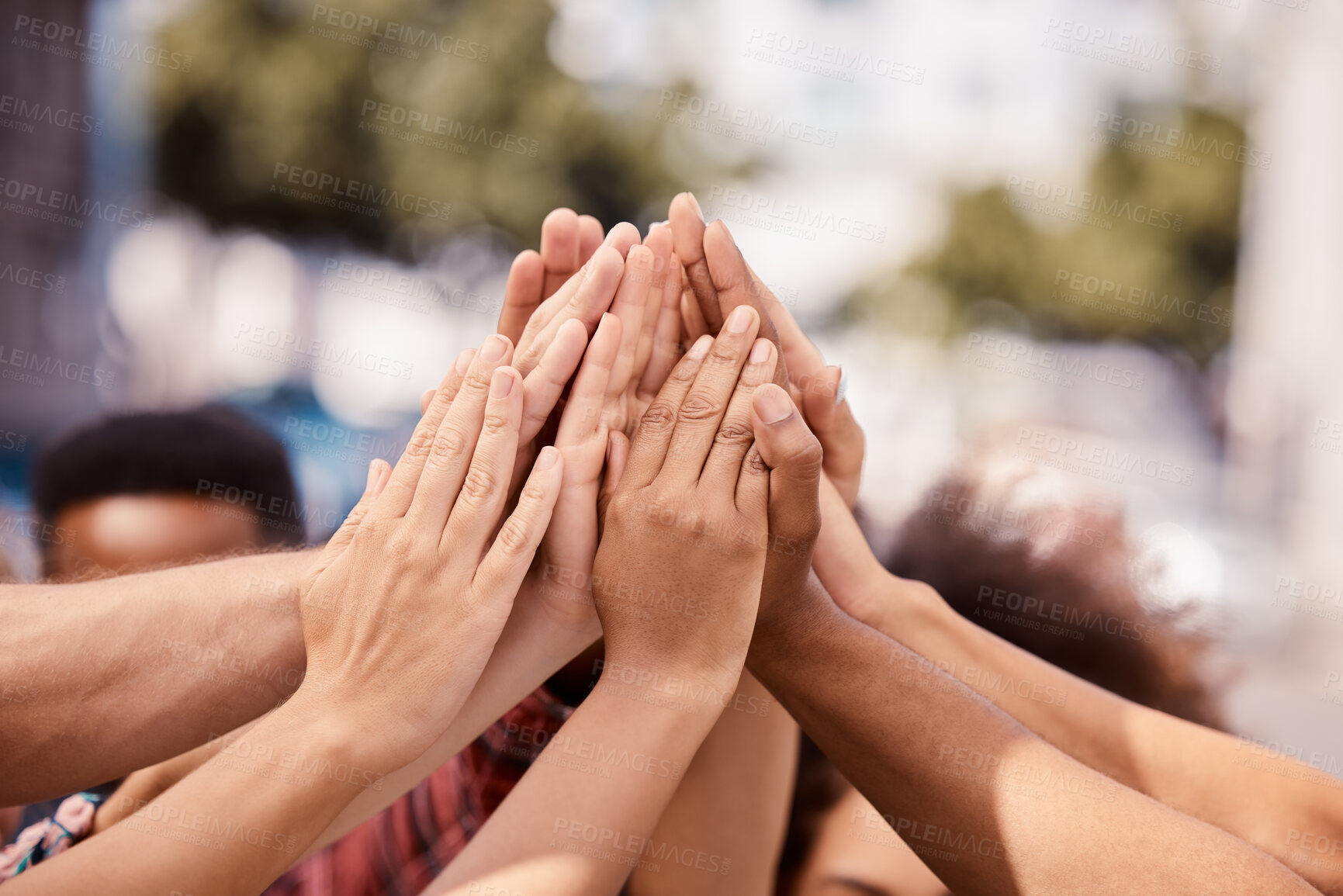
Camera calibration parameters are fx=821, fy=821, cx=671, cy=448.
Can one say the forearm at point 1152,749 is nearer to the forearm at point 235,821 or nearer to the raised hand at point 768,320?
the raised hand at point 768,320

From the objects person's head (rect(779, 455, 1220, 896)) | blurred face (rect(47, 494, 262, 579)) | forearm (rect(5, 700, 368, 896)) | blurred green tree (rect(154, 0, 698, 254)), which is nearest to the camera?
forearm (rect(5, 700, 368, 896))

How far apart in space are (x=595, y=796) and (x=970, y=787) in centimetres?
63

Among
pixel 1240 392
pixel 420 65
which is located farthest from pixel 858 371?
pixel 420 65

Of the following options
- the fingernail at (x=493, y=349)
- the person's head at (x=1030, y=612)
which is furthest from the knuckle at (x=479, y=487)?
the person's head at (x=1030, y=612)

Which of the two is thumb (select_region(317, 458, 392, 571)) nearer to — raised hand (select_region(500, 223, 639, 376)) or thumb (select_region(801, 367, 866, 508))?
raised hand (select_region(500, 223, 639, 376))

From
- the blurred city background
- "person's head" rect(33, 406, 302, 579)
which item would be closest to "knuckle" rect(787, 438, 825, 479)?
"person's head" rect(33, 406, 302, 579)

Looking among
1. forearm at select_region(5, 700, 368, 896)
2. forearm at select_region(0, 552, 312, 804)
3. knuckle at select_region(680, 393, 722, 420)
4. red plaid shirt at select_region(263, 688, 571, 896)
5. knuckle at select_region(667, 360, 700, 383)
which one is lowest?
red plaid shirt at select_region(263, 688, 571, 896)

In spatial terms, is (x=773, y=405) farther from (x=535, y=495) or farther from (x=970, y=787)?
(x=970, y=787)

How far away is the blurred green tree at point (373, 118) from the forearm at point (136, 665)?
302 inches

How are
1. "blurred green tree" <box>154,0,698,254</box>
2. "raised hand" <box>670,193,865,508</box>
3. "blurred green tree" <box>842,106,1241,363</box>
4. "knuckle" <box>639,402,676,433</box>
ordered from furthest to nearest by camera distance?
"blurred green tree" <box>842,106,1241,363</box>, "blurred green tree" <box>154,0,698,254</box>, "raised hand" <box>670,193,865,508</box>, "knuckle" <box>639,402,676,433</box>

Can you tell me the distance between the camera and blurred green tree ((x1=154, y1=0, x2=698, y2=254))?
859 cm

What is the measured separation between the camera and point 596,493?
1656mm

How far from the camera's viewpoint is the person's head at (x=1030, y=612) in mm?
2348

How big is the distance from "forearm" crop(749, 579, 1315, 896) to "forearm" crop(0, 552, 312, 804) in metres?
1.08
